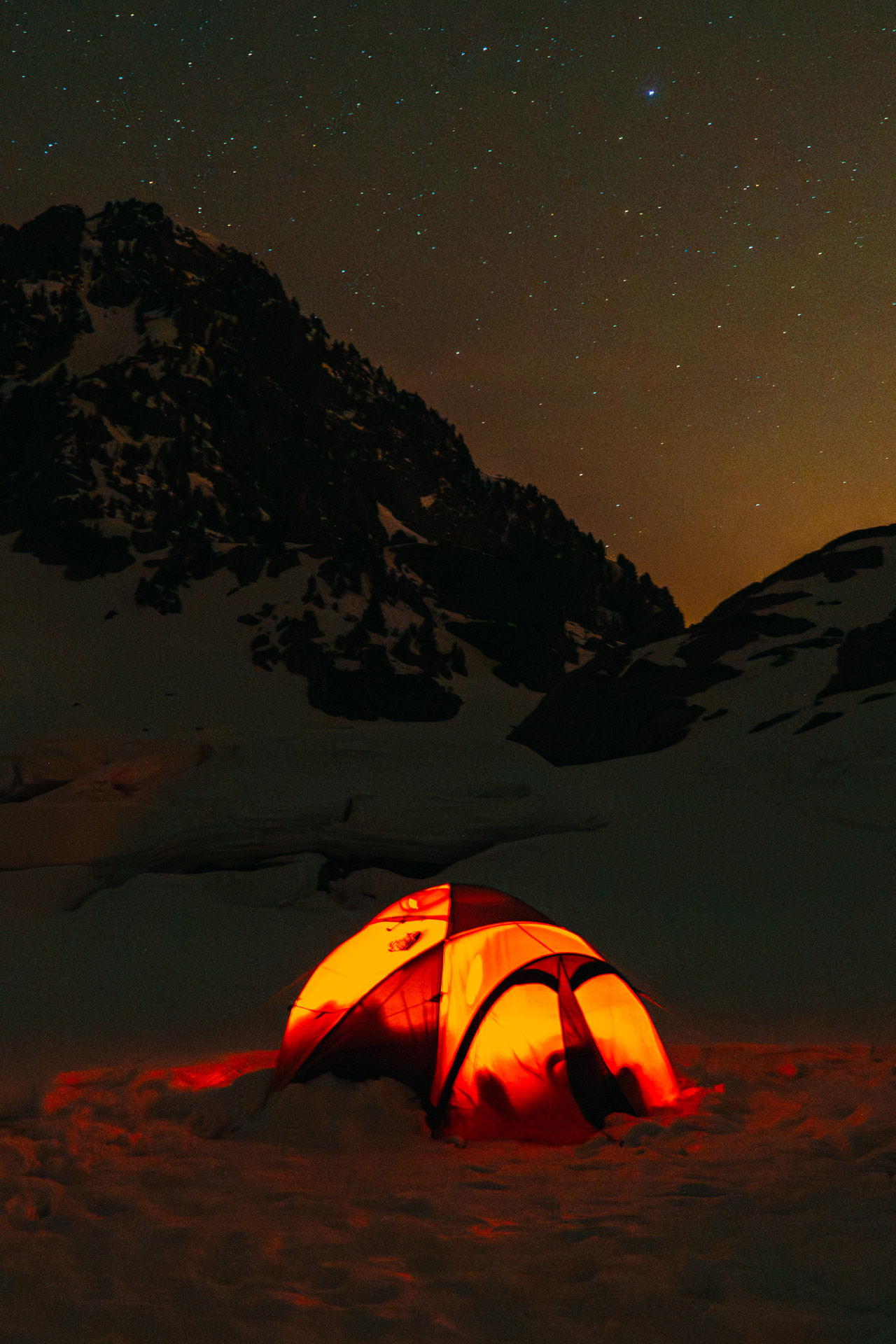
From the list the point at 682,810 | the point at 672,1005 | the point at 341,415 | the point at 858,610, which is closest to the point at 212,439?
the point at 341,415

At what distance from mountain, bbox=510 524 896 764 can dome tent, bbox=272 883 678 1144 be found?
1529 centimetres

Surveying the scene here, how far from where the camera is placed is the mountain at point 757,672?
21281 millimetres

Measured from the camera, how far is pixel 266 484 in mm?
80500

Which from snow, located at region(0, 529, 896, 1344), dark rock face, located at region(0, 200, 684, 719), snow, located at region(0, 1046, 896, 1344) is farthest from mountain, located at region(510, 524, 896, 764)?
dark rock face, located at region(0, 200, 684, 719)

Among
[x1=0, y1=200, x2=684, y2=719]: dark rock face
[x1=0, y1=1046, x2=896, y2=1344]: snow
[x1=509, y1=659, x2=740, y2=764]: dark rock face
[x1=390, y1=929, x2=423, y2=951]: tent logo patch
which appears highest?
[x1=0, y1=200, x2=684, y2=719]: dark rock face

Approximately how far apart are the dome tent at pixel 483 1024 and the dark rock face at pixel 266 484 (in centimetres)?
4314

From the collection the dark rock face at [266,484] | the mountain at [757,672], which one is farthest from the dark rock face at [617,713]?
the dark rock face at [266,484]

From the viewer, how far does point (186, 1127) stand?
226 inches

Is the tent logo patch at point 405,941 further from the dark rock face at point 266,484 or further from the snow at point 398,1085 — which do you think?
the dark rock face at point 266,484

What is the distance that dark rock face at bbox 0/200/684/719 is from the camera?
59094mm

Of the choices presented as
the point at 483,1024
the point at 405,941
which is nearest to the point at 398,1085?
the point at 483,1024

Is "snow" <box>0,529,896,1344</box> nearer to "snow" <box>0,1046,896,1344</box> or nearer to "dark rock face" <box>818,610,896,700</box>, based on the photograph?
"snow" <box>0,1046,896,1344</box>

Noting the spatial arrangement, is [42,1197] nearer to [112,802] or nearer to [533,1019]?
[533,1019]

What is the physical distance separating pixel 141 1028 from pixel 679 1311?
21.3 ft
